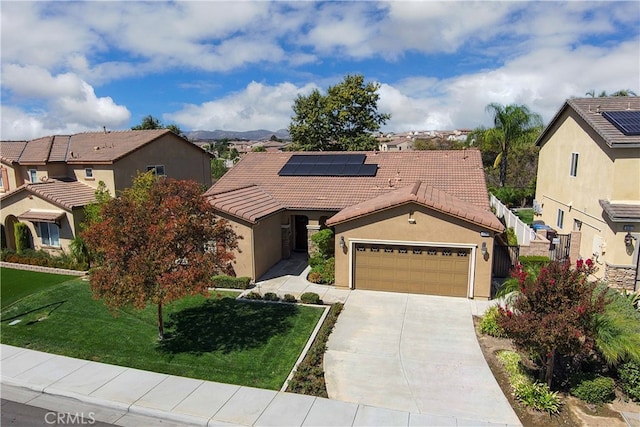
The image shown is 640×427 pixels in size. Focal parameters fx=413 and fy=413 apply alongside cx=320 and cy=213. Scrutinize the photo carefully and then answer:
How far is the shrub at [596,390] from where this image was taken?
959cm

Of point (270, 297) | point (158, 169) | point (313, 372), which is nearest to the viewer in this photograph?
point (313, 372)

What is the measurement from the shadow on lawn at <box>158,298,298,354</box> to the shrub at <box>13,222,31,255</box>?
13445 millimetres

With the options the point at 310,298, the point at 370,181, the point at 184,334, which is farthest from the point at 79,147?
the point at 310,298

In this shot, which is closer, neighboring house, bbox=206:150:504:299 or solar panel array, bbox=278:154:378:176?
neighboring house, bbox=206:150:504:299

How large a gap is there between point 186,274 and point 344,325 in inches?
222

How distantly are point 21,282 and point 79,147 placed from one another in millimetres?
11632

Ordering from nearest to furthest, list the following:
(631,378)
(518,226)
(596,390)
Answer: (596,390) < (631,378) < (518,226)

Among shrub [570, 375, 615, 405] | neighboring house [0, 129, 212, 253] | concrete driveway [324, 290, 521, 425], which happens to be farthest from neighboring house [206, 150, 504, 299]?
neighboring house [0, 129, 212, 253]

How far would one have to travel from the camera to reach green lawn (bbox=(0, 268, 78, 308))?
1722cm

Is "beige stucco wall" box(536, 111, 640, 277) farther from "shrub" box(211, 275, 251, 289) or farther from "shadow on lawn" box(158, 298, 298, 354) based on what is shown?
"shrub" box(211, 275, 251, 289)

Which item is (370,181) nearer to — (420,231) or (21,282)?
(420,231)

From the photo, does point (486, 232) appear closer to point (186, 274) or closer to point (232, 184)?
point (186, 274)

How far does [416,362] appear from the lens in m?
11.5

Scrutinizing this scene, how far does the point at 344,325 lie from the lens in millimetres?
13891
